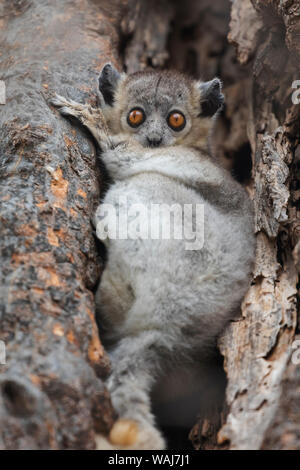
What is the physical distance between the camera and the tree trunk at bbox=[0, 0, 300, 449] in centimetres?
300

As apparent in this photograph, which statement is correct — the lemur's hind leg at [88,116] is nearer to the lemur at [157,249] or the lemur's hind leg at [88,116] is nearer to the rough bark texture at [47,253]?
the lemur at [157,249]

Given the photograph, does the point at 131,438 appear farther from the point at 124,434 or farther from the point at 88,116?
the point at 88,116

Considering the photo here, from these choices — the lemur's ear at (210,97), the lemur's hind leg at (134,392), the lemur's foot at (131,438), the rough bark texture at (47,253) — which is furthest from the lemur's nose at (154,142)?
the lemur's foot at (131,438)

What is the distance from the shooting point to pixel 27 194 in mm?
3797

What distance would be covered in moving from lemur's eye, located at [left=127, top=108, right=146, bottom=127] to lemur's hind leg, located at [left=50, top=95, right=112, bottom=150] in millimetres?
287

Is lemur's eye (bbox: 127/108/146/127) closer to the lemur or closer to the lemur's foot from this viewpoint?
the lemur

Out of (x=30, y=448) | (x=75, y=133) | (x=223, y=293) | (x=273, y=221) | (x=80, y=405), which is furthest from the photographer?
(x=75, y=133)

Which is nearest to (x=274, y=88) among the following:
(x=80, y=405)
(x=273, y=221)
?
(x=273, y=221)

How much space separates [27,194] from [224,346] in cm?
190

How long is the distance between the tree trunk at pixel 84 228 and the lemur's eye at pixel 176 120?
854mm

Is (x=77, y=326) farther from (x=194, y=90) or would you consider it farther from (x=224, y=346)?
(x=194, y=90)

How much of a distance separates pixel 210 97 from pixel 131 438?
360 cm

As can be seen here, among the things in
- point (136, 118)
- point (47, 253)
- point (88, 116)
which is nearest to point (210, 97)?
point (136, 118)

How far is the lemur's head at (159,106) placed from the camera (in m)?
5.01
